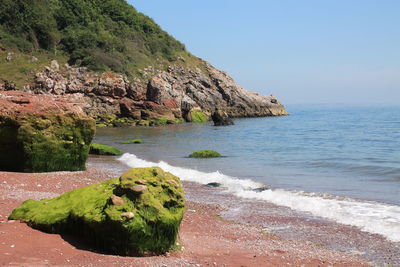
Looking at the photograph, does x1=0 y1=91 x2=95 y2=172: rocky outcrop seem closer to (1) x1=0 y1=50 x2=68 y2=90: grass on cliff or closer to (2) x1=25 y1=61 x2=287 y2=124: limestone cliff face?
(2) x1=25 y1=61 x2=287 y2=124: limestone cliff face

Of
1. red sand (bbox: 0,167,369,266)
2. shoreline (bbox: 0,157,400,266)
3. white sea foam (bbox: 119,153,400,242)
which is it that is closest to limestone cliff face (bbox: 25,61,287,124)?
white sea foam (bbox: 119,153,400,242)

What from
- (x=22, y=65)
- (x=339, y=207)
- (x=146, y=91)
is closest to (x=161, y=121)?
(x=146, y=91)

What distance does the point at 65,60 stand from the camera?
61281mm

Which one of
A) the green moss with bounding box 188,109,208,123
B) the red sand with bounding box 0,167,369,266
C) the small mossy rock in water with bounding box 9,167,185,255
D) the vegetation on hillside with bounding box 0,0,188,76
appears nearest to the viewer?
the red sand with bounding box 0,167,369,266

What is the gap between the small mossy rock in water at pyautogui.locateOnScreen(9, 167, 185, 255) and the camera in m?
7.06

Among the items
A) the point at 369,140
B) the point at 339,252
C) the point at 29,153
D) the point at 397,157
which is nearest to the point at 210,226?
the point at 339,252

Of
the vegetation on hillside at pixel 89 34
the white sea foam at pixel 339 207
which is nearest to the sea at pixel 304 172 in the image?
the white sea foam at pixel 339 207

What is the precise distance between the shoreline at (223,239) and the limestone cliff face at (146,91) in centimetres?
4219

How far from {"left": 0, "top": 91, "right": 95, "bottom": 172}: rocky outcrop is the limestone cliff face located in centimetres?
3768

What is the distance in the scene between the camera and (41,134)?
1522 cm

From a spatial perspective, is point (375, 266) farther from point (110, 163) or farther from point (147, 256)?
point (110, 163)

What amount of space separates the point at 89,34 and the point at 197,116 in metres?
20.0

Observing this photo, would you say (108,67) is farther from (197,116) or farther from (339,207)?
(339,207)

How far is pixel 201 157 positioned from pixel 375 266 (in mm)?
18921
